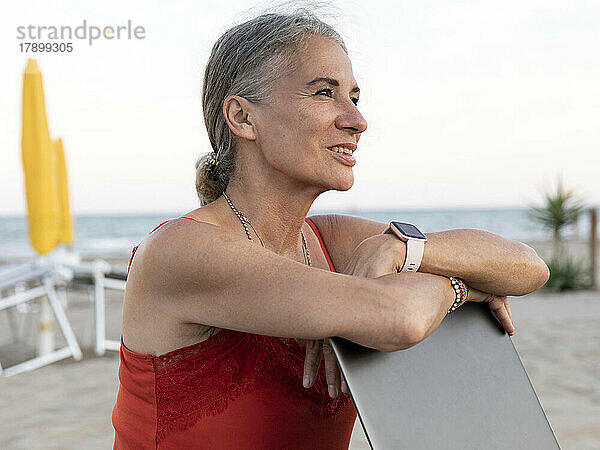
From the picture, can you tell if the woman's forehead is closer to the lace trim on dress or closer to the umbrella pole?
the lace trim on dress

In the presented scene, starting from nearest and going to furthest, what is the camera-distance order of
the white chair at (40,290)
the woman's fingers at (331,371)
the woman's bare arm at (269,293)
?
1. the woman's bare arm at (269,293)
2. the woman's fingers at (331,371)
3. the white chair at (40,290)

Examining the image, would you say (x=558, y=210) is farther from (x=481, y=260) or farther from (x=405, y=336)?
(x=405, y=336)

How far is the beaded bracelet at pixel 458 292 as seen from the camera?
1.30 metres

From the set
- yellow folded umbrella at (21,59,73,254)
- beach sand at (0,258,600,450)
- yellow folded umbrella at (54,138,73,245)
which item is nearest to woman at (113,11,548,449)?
beach sand at (0,258,600,450)

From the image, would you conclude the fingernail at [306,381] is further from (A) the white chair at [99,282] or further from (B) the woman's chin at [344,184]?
(A) the white chair at [99,282]

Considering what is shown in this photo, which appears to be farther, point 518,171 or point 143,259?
point 518,171

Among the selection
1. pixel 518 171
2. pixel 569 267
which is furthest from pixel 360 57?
pixel 518 171

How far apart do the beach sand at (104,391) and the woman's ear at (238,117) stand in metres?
2.39

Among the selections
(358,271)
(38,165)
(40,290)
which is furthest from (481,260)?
(40,290)

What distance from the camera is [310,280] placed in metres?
1.09

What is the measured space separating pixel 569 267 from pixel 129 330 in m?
9.38

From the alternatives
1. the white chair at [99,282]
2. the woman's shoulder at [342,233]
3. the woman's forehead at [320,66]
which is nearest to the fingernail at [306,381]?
the woman's shoulder at [342,233]

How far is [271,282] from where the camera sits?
110cm

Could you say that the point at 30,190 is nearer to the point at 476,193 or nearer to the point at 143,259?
the point at 143,259
